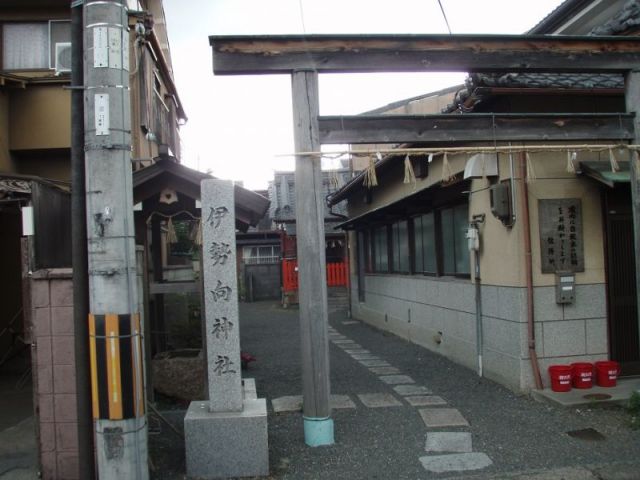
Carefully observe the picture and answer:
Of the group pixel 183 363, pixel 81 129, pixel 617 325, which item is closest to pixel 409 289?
pixel 617 325

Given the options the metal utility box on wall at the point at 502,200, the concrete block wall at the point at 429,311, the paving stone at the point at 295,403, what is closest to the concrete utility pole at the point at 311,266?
the paving stone at the point at 295,403

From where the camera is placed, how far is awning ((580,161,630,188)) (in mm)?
7684

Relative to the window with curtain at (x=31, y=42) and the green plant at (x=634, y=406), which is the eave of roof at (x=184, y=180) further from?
the green plant at (x=634, y=406)

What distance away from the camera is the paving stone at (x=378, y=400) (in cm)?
830

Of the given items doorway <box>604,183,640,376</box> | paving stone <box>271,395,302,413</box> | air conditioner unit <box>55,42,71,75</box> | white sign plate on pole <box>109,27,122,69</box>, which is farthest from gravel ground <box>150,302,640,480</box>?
air conditioner unit <box>55,42,71,75</box>

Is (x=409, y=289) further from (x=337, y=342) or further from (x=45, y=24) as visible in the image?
(x=45, y=24)

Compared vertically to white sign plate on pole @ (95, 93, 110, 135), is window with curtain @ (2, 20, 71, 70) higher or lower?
higher

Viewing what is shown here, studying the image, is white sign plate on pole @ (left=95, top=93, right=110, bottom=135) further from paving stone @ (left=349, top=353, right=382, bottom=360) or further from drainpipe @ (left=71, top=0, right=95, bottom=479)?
paving stone @ (left=349, top=353, right=382, bottom=360)

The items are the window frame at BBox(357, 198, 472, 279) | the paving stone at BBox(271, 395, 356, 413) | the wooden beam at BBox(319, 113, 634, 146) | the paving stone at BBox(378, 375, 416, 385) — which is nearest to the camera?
the wooden beam at BBox(319, 113, 634, 146)

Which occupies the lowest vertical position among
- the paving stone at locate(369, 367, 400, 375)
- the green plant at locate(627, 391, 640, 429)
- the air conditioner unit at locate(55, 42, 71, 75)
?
the paving stone at locate(369, 367, 400, 375)

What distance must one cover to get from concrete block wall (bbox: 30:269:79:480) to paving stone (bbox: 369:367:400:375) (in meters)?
6.17

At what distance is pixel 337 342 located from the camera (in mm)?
14977

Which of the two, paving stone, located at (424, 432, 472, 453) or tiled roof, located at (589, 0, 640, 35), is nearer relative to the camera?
paving stone, located at (424, 432, 472, 453)

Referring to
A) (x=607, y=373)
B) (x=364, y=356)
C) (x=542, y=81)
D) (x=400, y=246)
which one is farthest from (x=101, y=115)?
(x=400, y=246)
